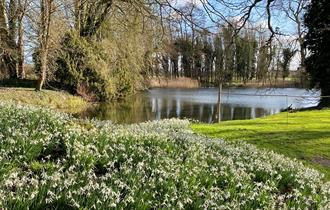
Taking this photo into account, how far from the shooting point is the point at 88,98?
33.2 m

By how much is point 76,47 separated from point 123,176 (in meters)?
26.8

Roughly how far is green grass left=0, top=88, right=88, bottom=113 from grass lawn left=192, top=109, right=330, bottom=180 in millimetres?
10666

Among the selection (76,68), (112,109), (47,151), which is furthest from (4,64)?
(47,151)

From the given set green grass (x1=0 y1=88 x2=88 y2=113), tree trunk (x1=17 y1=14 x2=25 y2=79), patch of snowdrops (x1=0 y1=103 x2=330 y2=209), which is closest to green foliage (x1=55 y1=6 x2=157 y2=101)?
green grass (x1=0 y1=88 x2=88 y2=113)

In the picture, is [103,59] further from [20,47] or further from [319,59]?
[319,59]

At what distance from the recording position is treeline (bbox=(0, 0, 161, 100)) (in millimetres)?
26547

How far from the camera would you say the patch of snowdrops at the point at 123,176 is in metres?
4.11

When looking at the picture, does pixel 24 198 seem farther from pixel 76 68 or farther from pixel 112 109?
pixel 76 68

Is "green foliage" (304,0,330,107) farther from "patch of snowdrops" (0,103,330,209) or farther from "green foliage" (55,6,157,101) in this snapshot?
"patch of snowdrops" (0,103,330,209)

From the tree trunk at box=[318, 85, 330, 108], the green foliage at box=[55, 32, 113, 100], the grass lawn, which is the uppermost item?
the green foliage at box=[55, 32, 113, 100]

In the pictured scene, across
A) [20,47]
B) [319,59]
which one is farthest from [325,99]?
[20,47]

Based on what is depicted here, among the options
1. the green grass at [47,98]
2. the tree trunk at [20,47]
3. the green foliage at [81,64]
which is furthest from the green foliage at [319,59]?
the tree trunk at [20,47]

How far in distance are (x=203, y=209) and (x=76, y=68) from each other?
1130 inches

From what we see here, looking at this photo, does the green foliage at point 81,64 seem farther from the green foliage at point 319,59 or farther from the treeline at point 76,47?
the green foliage at point 319,59
